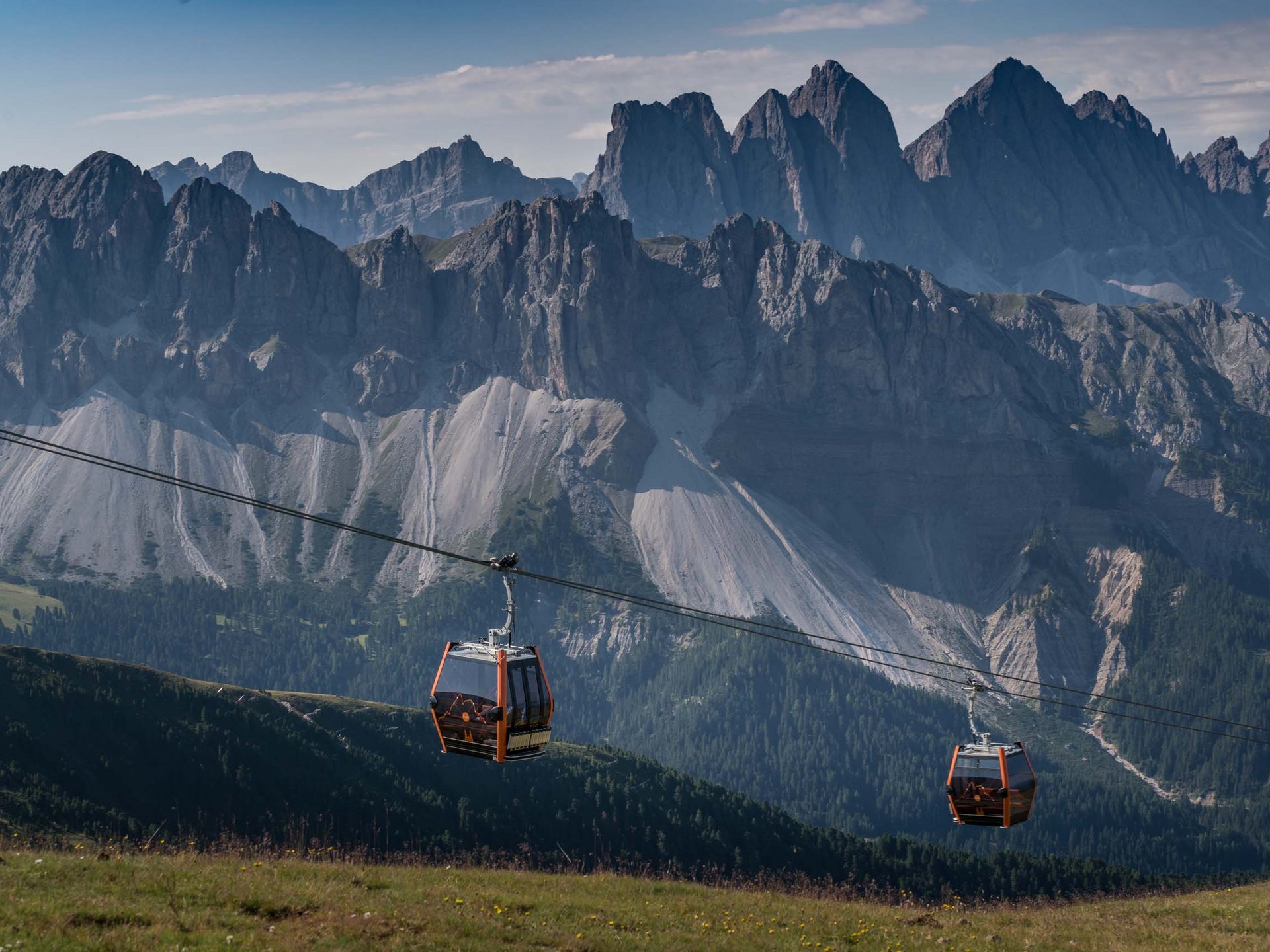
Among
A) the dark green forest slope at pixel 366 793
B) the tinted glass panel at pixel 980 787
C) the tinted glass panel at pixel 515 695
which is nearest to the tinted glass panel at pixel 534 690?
the tinted glass panel at pixel 515 695

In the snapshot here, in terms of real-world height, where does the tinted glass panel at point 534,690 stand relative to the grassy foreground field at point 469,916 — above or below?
above

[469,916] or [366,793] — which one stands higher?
[469,916]

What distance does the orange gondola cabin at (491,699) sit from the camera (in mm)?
49125

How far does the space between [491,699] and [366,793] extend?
271 feet

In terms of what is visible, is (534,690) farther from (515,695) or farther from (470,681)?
(470,681)

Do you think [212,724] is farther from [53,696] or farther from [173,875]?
[173,875]

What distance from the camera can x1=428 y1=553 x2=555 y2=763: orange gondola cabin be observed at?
1934 inches

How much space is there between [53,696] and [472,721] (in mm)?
83029

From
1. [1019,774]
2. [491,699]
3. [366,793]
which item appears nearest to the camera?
[491,699]

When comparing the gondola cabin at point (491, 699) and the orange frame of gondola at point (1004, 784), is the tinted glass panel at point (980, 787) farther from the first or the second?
the gondola cabin at point (491, 699)

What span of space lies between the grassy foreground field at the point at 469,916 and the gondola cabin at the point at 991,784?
4025 millimetres

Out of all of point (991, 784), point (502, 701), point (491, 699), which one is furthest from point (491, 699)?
point (991, 784)

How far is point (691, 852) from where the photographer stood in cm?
14225

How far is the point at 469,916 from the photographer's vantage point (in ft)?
140
